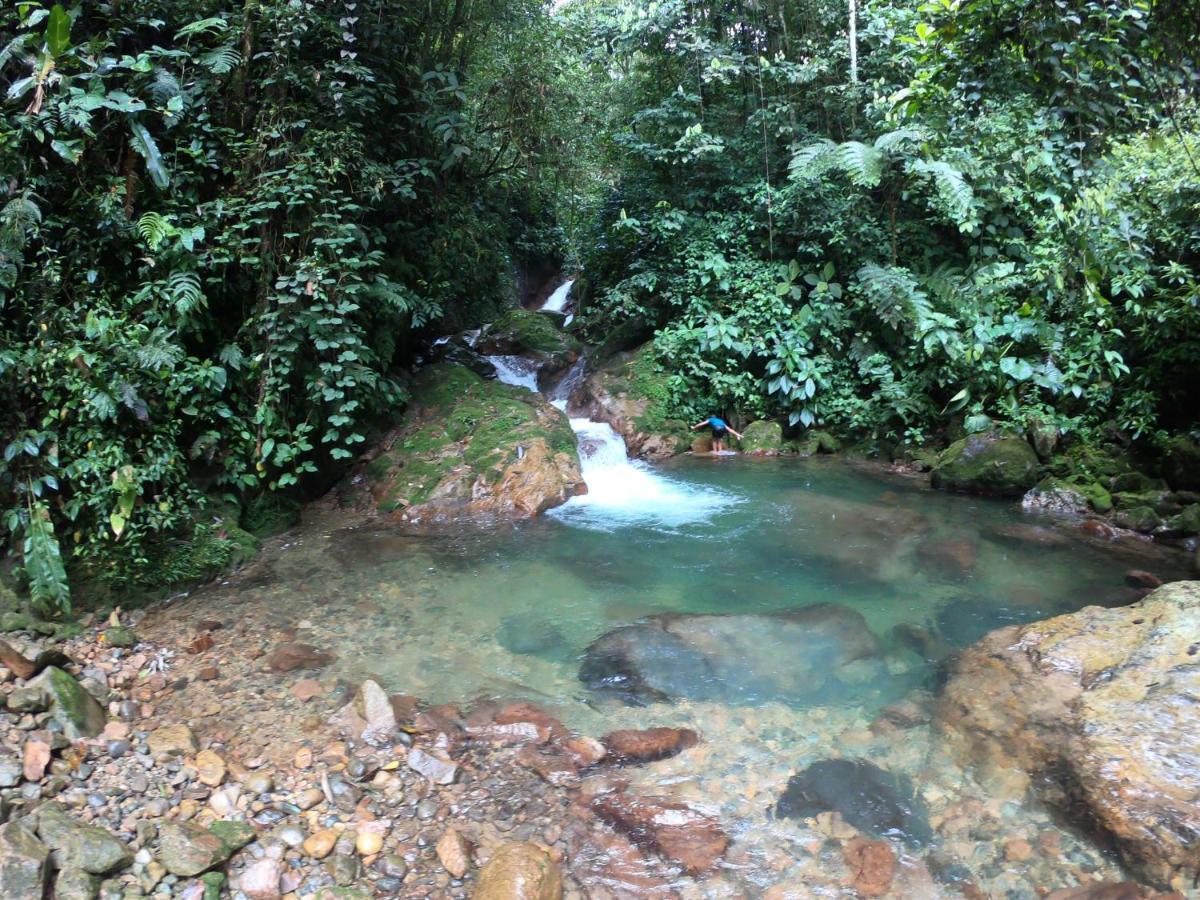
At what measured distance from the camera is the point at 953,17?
4527 millimetres

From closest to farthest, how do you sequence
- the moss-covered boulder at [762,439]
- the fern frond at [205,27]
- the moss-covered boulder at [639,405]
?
1. the fern frond at [205,27]
2. the moss-covered boulder at [639,405]
3. the moss-covered boulder at [762,439]

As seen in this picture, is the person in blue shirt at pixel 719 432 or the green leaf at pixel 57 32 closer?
the green leaf at pixel 57 32

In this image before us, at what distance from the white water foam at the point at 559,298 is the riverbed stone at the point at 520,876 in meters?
15.3

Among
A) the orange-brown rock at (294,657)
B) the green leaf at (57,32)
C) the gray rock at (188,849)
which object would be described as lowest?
the orange-brown rock at (294,657)

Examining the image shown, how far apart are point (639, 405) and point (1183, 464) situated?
6949 mm

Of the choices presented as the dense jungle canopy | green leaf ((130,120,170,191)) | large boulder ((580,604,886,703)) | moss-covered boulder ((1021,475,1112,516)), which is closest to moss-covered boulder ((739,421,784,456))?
the dense jungle canopy

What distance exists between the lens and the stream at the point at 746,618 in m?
3.53

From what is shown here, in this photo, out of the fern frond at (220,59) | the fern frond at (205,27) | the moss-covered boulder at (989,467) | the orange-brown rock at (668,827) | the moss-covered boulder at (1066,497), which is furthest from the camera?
the moss-covered boulder at (989,467)

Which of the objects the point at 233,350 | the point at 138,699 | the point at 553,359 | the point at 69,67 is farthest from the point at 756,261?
the point at 138,699

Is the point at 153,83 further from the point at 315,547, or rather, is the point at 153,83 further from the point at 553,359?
the point at 553,359

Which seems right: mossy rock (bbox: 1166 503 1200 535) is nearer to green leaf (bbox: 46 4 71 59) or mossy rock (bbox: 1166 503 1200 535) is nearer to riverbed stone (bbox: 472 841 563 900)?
riverbed stone (bbox: 472 841 563 900)

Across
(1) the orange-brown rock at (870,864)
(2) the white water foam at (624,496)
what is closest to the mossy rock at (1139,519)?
(2) the white water foam at (624,496)

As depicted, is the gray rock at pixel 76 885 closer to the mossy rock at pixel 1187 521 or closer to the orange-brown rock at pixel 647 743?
the orange-brown rock at pixel 647 743

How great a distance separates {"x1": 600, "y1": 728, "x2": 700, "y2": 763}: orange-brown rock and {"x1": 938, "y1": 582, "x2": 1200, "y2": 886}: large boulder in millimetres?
1589
